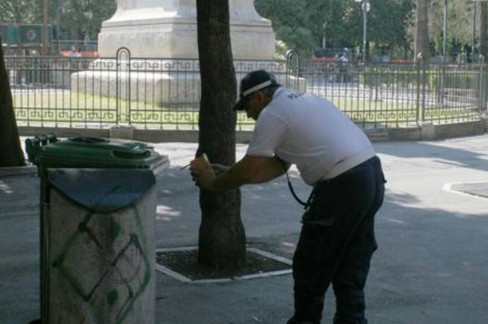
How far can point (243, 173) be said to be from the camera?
469 cm

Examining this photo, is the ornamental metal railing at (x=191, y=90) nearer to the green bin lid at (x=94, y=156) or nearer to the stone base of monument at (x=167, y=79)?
the stone base of monument at (x=167, y=79)

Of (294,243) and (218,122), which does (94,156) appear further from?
(294,243)

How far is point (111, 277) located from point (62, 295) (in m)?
0.29

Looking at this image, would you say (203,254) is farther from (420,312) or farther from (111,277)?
(111,277)

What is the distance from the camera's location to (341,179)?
4.61 metres

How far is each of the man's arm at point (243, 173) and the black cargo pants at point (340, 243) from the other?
267mm

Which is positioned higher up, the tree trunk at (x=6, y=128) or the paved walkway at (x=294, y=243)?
the tree trunk at (x=6, y=128)

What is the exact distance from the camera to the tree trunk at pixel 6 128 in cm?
1216

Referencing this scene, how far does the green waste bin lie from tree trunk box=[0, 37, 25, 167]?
7.78m

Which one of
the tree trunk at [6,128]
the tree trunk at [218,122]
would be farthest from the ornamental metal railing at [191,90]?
the tree trunk at [218,122]

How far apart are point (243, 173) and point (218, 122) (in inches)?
86.4

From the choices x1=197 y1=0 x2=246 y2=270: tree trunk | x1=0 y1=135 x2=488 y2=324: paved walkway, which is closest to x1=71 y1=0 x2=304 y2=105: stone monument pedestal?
x1=0 y1=135 x2=488 y2=324: paved walkway

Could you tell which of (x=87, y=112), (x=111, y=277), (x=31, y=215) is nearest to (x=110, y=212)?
(x=111, y=277)

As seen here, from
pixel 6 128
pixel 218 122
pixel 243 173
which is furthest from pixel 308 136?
pixel 6 128
